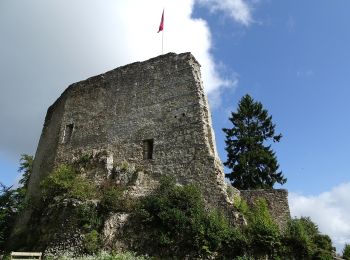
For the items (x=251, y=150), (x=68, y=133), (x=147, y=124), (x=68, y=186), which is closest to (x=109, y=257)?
(x=68, y=186)

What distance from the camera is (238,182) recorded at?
27.1 meters

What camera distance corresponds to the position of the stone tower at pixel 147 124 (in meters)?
15.5

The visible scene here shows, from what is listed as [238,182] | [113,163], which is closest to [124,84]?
[113,163]

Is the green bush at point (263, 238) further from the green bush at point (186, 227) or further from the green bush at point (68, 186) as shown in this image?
the green bush at point (68, 186)

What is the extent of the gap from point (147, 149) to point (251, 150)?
12765 mm

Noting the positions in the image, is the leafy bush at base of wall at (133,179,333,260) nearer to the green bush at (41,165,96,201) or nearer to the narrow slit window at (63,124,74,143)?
the green bush at (41,165,96,201)

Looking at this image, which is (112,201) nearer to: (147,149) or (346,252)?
(147,149)

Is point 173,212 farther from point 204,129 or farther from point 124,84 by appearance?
point 124,84

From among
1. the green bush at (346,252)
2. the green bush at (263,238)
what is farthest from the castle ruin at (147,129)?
the green bush at (346,252)

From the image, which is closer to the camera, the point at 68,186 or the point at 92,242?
the point at 92,242

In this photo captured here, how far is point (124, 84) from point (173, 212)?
25.8 feet

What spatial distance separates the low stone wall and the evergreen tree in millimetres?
7572

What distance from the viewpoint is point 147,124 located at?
1741cm

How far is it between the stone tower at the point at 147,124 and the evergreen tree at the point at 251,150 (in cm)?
1136
